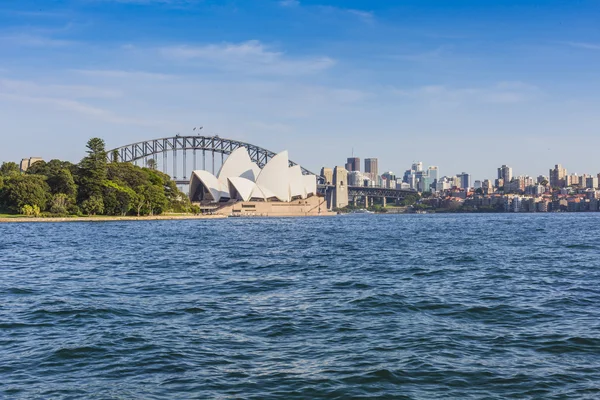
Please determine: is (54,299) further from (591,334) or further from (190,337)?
(591,334)

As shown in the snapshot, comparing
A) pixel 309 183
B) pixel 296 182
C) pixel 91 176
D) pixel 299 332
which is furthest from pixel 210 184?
pixel 299 332

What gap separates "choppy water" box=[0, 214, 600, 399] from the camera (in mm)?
9242

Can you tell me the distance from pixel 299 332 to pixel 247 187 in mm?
125533

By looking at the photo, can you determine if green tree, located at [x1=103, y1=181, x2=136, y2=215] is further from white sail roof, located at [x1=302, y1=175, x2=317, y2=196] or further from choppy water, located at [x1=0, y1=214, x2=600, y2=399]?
white sail roof, located at [x1=302, y1=175, x2=317, y2=196]

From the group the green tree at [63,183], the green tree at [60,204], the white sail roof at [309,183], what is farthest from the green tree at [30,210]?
the white sail roof at [309,183]

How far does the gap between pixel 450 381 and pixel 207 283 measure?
1189cm

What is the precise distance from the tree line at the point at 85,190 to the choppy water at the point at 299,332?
196 feet

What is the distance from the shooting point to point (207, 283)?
20062 mm

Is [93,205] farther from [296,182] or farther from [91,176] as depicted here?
[296,182]

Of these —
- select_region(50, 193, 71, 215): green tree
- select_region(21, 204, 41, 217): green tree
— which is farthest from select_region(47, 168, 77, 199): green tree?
select_region(21, 204, 41, 217): green tree

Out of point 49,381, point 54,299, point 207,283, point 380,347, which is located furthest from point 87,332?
point 207,283

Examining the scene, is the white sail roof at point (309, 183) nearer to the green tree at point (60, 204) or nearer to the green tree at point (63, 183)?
the green tree at point (63, 183)

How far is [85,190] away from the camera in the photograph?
290ft

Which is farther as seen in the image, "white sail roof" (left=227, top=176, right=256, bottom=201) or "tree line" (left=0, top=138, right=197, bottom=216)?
"white sail roof" (left=227, top=176, right=256, bottom=201)
